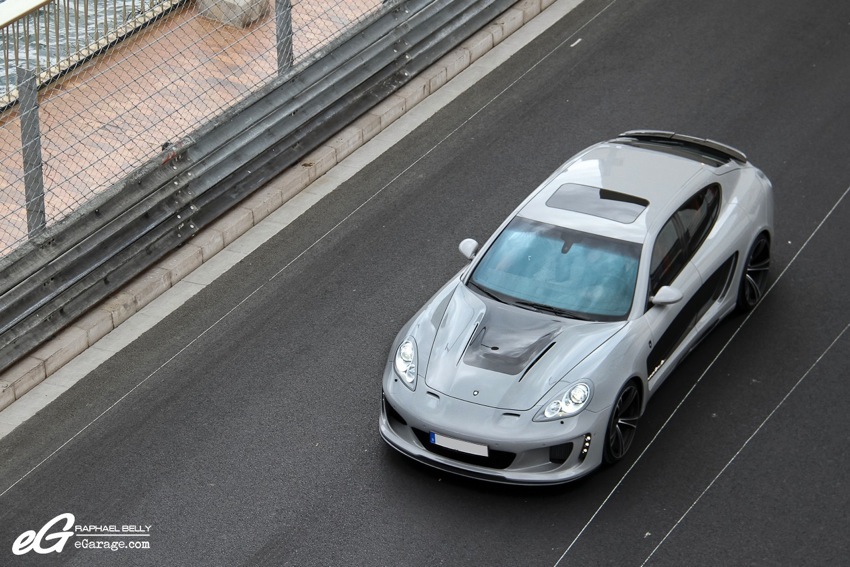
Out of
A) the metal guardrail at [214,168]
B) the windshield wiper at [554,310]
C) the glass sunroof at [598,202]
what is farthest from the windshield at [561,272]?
the metal guardrail at [214,168]

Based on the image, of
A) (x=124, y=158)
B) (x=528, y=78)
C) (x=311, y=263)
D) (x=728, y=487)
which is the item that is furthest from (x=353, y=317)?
(x=528, y=78)

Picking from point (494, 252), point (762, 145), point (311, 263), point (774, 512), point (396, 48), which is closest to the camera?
point (774, 512)

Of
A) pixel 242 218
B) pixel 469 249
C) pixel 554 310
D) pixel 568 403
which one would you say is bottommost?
pixel 242 218

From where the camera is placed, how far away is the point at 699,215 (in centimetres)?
859

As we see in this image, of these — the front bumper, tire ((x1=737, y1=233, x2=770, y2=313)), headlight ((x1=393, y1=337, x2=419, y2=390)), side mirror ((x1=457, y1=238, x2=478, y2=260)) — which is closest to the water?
side mirror ((x1=457, y1=238, x2=478, y2=260))

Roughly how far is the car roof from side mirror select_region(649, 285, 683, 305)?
0.43m

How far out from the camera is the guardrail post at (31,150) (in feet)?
27.9

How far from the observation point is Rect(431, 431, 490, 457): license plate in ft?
24.2

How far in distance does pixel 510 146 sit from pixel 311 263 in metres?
2.50

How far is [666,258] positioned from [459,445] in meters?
2.04

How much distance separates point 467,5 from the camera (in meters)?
12.7

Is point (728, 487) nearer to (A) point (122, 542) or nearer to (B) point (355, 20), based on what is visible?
(A) point (122, 542)

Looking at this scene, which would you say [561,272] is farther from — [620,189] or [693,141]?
[693,141]

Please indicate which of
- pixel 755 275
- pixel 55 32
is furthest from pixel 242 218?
pixel 755 275
